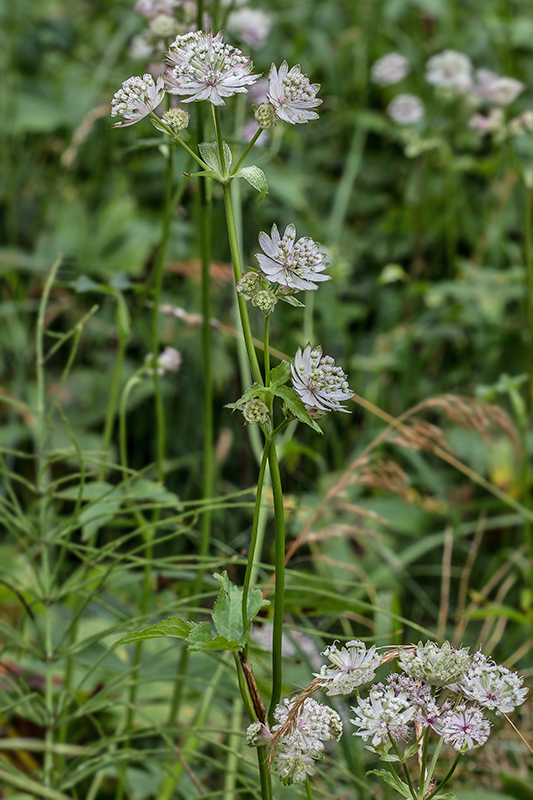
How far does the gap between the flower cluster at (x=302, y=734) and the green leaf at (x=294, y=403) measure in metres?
0.18

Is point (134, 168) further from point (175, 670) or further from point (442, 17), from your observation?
point (175, 670)

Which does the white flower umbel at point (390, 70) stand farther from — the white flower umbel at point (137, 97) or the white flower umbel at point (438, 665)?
the white flower umbel at point (438, 665)

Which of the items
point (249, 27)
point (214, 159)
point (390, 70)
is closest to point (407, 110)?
point (390, 70)

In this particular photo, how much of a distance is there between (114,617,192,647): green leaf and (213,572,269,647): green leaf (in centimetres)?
2

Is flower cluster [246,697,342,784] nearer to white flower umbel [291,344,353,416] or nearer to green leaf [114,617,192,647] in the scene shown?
green leaf [114,617,192,647]

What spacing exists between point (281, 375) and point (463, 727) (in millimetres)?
249

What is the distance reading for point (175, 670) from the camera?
1074 mm

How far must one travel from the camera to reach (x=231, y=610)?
560mm

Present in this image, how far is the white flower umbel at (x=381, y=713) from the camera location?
452mm

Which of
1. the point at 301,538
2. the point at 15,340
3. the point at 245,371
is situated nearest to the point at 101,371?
the point at 15,340

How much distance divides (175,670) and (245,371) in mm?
472

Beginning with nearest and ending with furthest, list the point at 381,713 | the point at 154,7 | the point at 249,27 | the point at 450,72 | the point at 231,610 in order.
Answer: the point at 381,713 < the point at 231,610 < the point at 154,7 < the point at 249,27 < the point at 450,72

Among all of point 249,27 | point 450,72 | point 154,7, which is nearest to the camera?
point 154,7

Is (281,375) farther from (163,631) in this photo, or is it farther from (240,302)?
(163,631)
